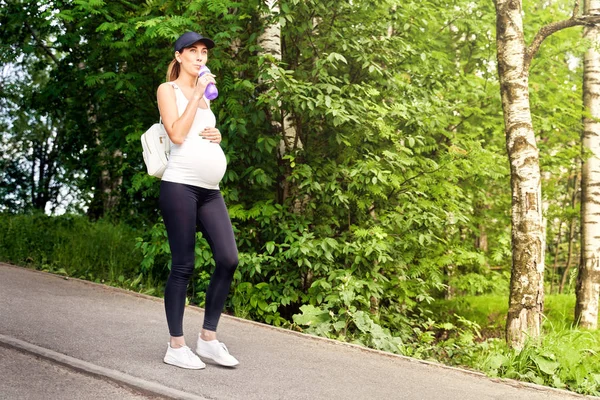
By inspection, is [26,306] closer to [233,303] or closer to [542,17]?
[233,303]

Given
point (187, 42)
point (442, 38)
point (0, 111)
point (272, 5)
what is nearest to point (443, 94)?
point (442, 38)

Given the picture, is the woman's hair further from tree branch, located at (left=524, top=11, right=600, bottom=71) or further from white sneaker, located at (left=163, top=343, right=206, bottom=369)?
tree branch, located at (left=524, top=11, right=600, bottom=71)

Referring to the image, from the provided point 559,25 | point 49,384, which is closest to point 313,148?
point 559,25

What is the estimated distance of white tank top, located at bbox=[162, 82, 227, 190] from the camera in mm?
4285

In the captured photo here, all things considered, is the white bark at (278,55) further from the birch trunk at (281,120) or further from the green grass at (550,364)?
the green grass at (550,364)

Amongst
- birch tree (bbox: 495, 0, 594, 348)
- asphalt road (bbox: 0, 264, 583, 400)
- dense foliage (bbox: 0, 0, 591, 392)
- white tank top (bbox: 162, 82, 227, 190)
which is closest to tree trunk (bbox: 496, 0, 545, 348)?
birch tree (bbox: 495, 0, 594, 348)

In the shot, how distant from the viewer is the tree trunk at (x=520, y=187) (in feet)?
23.4

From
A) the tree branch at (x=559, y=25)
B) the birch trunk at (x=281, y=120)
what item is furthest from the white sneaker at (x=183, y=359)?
the tree branch at (x=559, y=25)

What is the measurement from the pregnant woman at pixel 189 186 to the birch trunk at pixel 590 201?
8.50m

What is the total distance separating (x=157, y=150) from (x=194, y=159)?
0.29 meters

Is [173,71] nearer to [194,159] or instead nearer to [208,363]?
[194,159]

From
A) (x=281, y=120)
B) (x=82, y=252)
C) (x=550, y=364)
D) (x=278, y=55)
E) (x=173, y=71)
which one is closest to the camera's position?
(x=173, y=71)

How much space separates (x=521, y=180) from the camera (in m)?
7.36

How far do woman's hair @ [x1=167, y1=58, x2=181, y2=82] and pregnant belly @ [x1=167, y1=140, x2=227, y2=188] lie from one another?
564mm
